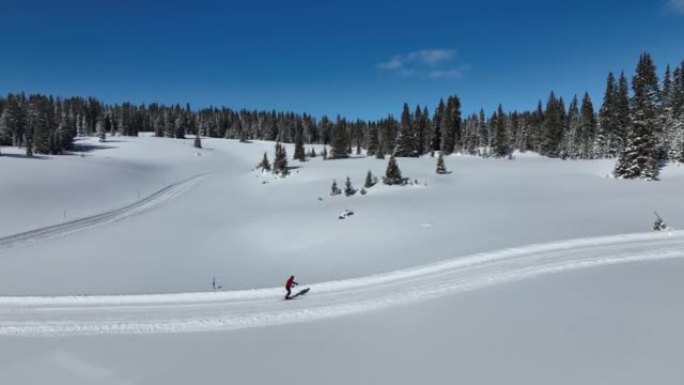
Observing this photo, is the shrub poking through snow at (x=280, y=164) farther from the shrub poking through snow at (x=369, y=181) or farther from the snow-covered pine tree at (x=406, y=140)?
the snow-covered pine tree at (x=406, y=140)

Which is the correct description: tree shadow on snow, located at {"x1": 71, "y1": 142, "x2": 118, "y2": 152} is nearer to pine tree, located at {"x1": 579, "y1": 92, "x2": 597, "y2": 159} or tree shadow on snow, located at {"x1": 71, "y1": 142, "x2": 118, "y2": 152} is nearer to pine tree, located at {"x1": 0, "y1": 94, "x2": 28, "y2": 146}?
pine tree, located at {"x1": 0, "y1": 94, "x2": 28, "y2": 146}

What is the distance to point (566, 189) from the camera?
4547cm

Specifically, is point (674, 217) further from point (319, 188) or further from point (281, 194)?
point (281, 194)

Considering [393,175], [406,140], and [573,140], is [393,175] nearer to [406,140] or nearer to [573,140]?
[406,140]

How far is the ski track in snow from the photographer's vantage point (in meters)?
16.2

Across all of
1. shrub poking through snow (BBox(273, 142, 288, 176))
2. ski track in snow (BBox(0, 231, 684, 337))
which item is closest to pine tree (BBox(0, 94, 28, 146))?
shrub poking through snow (BBox(273, 142, 288, 176))

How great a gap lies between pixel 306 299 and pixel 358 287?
266cm

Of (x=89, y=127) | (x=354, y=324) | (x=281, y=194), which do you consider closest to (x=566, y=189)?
(x=281, y=194)

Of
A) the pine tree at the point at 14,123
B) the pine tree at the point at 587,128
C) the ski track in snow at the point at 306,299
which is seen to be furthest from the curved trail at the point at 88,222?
the pine tree at the point at 587,128

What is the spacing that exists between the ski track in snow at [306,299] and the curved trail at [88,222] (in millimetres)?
18282

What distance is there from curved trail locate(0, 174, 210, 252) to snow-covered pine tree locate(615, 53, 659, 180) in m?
57.5

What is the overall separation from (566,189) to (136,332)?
1714 inches

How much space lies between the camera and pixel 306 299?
18.9m

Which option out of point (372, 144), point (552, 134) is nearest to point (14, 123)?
point (372, 144)
